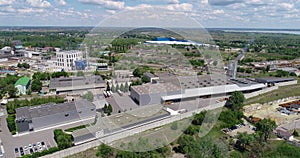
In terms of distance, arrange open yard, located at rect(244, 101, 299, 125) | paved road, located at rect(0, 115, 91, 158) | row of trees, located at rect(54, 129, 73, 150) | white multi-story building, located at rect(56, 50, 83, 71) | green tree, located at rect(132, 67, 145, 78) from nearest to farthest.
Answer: row of trees, located at rect(54, 129, 73, 150)
paved road, located at rect(0, 115, 91, 158)
open yard, located at rect(244, 101, 299, 125)
green tree, located at rect(132, 67, 145, 78)
white multi-story building, located at rect(56, 50, 83, 71)

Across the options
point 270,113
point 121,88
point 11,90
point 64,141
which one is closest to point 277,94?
point 270,113

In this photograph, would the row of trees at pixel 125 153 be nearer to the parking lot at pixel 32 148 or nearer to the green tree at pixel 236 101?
the parking lot at pixel 32 148

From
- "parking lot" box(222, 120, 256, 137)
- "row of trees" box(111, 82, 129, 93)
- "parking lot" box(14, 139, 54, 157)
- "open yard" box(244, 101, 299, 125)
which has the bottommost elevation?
"parking lot" box(14, 139, 54, 157)

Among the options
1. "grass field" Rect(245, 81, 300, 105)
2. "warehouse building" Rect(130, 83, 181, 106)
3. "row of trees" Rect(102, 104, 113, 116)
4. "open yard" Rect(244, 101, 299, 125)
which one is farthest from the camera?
"grass field" Rect(245, 81, 300, 105)

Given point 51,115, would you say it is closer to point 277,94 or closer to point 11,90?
point 11,90

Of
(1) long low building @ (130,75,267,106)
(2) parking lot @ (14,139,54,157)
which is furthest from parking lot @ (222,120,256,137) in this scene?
(2) parking lot @ (14,139,54,157)

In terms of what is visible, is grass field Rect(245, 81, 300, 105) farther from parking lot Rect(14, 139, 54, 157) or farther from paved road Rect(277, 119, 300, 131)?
parking lot Rect(14, 139, 54, 157)
